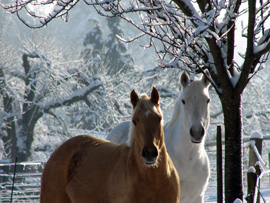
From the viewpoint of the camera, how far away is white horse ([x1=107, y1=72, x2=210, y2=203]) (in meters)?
4.59

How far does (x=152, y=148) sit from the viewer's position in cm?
297

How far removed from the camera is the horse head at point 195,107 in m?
4.45

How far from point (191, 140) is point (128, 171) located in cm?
145

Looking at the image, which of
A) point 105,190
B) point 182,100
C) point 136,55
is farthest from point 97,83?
point 136,55

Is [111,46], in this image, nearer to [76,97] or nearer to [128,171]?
[76,97]

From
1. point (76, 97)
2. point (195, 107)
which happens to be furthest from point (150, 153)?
point (76, 97)

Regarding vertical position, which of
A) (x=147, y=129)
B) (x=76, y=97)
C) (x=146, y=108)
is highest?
(x=76, y=97)

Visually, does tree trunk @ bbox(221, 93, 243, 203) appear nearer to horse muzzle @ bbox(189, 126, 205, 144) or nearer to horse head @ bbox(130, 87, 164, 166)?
horse muzzle @ bbox(189, 126, 205, 144)

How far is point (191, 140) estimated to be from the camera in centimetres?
446

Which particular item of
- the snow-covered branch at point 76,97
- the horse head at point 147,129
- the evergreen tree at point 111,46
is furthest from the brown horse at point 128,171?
the evergreen tree at point 111,46

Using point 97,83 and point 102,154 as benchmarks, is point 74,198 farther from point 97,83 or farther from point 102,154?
point 97,83

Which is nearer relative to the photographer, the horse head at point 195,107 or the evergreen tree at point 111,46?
the horse head at point 195,107

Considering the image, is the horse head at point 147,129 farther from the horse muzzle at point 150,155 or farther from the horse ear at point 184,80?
the horse ear at point 184,80

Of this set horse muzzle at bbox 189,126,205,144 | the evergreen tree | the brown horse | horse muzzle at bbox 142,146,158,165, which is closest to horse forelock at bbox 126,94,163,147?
the brown horse
